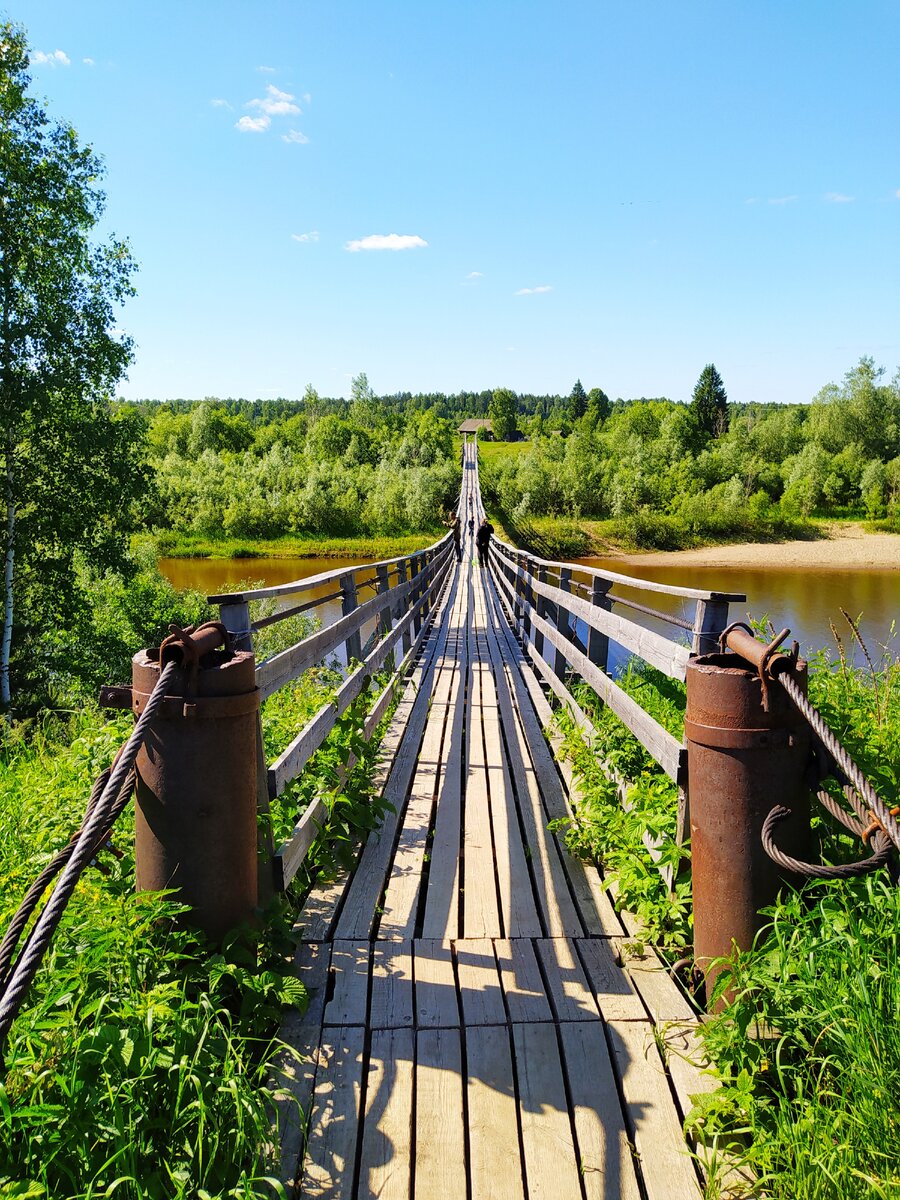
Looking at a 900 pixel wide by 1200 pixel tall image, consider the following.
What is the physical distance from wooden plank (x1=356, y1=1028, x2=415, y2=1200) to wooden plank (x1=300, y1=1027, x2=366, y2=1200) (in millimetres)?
30

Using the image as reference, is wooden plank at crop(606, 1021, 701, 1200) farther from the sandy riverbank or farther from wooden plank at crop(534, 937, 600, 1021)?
the sandy riverbank

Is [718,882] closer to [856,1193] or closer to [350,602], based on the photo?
[856,1193]

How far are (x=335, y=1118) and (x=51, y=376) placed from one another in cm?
1408

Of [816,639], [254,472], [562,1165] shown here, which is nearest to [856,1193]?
[562,1165]

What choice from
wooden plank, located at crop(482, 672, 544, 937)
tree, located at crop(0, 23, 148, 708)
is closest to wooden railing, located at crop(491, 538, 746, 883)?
wooden plank, located at crop(482, 672, 544, 937)

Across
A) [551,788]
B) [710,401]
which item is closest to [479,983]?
[551,788]

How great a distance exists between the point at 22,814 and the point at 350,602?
2.58 m

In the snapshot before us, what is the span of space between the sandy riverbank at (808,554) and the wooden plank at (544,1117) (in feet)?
172

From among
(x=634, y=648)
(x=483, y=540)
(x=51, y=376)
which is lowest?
(x=634, y=648)

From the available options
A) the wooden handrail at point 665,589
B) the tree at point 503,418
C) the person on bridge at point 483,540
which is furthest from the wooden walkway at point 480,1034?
the tree at point 503,418

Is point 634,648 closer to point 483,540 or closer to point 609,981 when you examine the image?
point 609,981

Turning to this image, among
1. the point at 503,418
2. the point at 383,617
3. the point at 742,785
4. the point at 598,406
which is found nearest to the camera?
the point at 742,785

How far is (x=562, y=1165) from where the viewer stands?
1.72 m

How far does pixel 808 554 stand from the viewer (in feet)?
179
